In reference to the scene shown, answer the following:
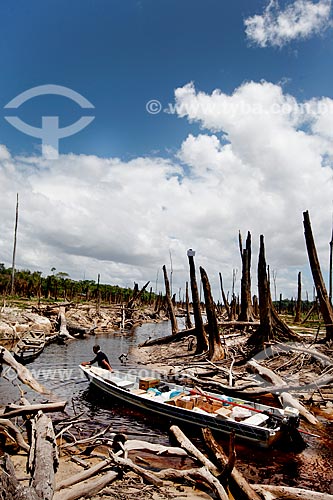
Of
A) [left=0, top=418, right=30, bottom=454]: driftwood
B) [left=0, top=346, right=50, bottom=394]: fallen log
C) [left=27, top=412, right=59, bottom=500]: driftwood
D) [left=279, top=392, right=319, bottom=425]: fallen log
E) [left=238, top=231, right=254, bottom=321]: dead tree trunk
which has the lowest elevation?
[left=279, top=392, right=319, bottom=425]: fallen log

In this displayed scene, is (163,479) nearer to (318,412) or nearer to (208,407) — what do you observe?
(208,407)

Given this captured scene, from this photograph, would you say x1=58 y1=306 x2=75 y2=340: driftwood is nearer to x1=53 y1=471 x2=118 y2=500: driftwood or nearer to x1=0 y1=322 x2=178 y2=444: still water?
x1=0 y1=322 x2=178 y2=444: still water

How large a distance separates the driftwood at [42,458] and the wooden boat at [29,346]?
588 inches

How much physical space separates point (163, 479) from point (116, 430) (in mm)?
4948

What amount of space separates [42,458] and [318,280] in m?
15.6

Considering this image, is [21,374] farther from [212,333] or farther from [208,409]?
[212,333]

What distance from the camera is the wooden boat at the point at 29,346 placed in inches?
848

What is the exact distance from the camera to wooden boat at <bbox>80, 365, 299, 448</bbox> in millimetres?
9664

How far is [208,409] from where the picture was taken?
36.1ft

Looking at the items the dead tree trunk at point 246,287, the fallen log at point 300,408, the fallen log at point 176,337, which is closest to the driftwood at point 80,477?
the fallen log at point 300,408

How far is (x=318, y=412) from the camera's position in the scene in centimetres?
1243

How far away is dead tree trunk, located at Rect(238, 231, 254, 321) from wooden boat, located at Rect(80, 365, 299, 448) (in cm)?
1295

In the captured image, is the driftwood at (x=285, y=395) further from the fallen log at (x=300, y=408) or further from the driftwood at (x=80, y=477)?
the driftwood at (x=80, y=477)

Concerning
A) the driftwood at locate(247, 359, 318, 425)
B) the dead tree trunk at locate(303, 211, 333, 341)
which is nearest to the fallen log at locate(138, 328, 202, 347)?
the dead tree trunk at locate(303, 211, 333, 341)
